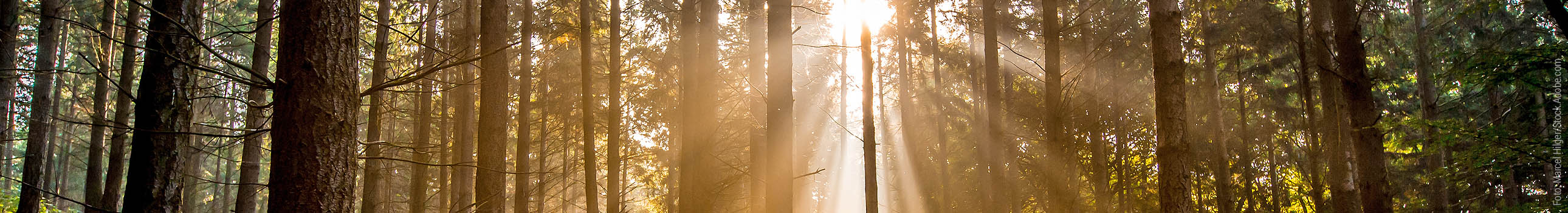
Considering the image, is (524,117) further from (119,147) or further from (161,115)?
(161,115)

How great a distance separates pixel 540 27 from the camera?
46.9 ft

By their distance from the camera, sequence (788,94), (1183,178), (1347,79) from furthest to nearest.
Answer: (788,94), (1347,79), (1183,178)

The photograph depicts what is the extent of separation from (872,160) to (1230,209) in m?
5.22

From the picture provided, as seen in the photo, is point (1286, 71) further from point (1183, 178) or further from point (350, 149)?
point (350, 149)

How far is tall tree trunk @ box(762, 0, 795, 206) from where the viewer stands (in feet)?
34.4

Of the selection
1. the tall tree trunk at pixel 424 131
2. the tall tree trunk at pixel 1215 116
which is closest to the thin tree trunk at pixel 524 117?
the tall tree trunk at pixel 424 131

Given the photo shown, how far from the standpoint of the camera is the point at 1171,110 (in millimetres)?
8133

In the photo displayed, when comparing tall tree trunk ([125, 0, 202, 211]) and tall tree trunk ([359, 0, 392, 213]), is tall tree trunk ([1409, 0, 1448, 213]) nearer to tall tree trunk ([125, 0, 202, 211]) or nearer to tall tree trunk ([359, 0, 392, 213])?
tall tree trunk ([359, 0, 392, 213])

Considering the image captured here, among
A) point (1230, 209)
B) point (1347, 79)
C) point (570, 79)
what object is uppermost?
point (570, 79)

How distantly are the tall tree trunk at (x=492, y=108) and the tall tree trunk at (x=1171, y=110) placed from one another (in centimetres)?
731

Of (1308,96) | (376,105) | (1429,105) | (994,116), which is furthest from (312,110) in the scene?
(1429,105)

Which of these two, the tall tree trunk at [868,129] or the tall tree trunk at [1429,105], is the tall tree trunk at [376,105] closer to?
the tall tree trunk at [868,129]

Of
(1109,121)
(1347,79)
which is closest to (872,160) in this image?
(1109,121)

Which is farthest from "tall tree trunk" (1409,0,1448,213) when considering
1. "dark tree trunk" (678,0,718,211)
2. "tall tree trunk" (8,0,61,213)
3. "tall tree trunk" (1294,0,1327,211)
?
"tall tree trunk" (8,0,61,213)
